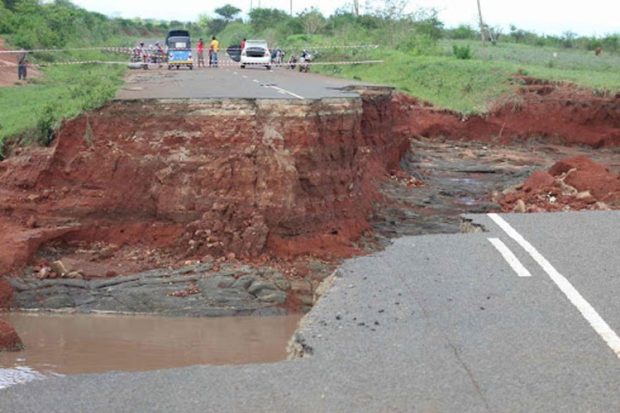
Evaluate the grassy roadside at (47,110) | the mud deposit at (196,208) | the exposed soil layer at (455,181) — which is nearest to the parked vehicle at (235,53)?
the exposed soil layer at (455,181)

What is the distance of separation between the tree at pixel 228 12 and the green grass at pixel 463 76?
9514 centimetres

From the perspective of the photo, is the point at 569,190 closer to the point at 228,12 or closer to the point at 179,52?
the point at 179,52

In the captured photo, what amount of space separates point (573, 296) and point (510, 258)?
1.66m

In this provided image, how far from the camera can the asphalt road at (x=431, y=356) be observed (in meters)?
7.08

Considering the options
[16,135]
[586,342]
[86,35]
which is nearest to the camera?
[586,342]

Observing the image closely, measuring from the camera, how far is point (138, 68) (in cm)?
4322

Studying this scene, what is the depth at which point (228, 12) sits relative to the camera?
5650 inches

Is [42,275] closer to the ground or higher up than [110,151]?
closer to the ground

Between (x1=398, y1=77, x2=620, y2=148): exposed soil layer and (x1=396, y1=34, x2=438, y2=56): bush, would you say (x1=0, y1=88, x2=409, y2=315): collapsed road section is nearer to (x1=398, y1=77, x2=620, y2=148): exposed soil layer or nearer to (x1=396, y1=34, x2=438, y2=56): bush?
(x1=398, y1=77, x2=620, y2=148): exposed soil layer

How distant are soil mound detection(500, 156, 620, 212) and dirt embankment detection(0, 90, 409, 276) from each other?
12.5 feet

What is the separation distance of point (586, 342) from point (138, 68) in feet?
122

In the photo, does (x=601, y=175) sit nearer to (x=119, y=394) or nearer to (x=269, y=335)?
(x=269, y=335)

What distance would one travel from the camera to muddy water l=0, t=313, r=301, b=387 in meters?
12.0

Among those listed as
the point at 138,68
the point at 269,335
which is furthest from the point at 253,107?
the point at 138,68
